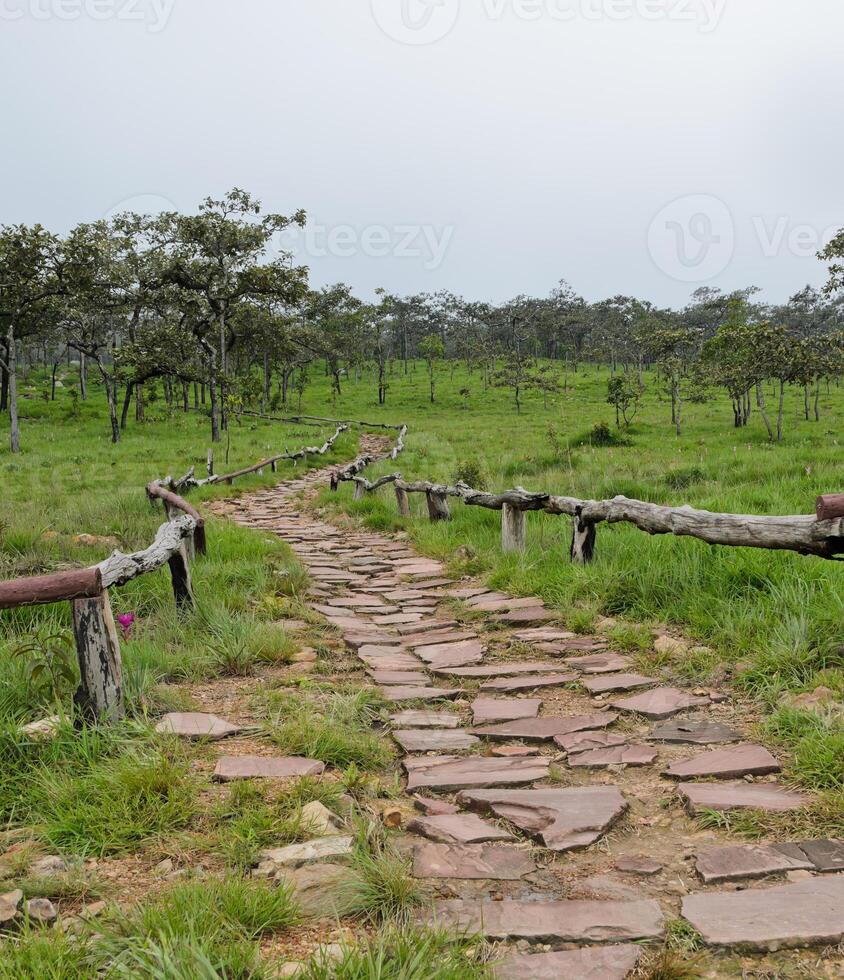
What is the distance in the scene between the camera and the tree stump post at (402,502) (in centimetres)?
1114

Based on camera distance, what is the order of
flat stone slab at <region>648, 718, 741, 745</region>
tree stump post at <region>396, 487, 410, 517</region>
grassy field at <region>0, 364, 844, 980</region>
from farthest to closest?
tree stump post at <region>396, 487, 410, 517</region> → flat stone slab at <region>648, 718, 741, 745</region> → grassy field at <region>0, 364, 844, 980</region>

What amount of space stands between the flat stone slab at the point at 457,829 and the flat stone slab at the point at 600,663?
1811 mm

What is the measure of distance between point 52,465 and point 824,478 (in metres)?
19.4

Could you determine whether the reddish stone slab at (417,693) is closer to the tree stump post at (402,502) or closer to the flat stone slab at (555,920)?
the flat stone slab at (555,920)

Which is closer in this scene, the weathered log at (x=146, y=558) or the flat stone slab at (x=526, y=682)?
the weathered log at (x=146, y=558)

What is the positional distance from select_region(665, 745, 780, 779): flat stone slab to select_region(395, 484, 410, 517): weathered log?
816 cm

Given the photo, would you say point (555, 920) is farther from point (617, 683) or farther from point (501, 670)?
point (501, 670)

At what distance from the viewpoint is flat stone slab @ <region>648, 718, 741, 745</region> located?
324 centimetres

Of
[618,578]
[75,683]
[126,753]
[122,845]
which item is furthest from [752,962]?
[618,578]

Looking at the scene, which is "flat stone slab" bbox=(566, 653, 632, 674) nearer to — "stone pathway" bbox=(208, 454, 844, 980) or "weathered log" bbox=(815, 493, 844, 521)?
"stone pathway" bbox=(208, 454, 844, 980)

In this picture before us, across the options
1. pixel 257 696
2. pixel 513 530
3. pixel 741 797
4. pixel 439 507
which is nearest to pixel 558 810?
pixel 741 797

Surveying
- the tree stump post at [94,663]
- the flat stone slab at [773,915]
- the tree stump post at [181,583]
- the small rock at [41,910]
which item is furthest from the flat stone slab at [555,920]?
the tree stump post at [181,583]

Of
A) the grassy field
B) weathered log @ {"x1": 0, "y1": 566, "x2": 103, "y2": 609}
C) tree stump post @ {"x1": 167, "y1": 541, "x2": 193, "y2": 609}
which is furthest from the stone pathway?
tree stump post @ {"x1": 167, "y1": 541, "x2": 193, "y2": 609}

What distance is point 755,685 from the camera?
3664 millimetres
